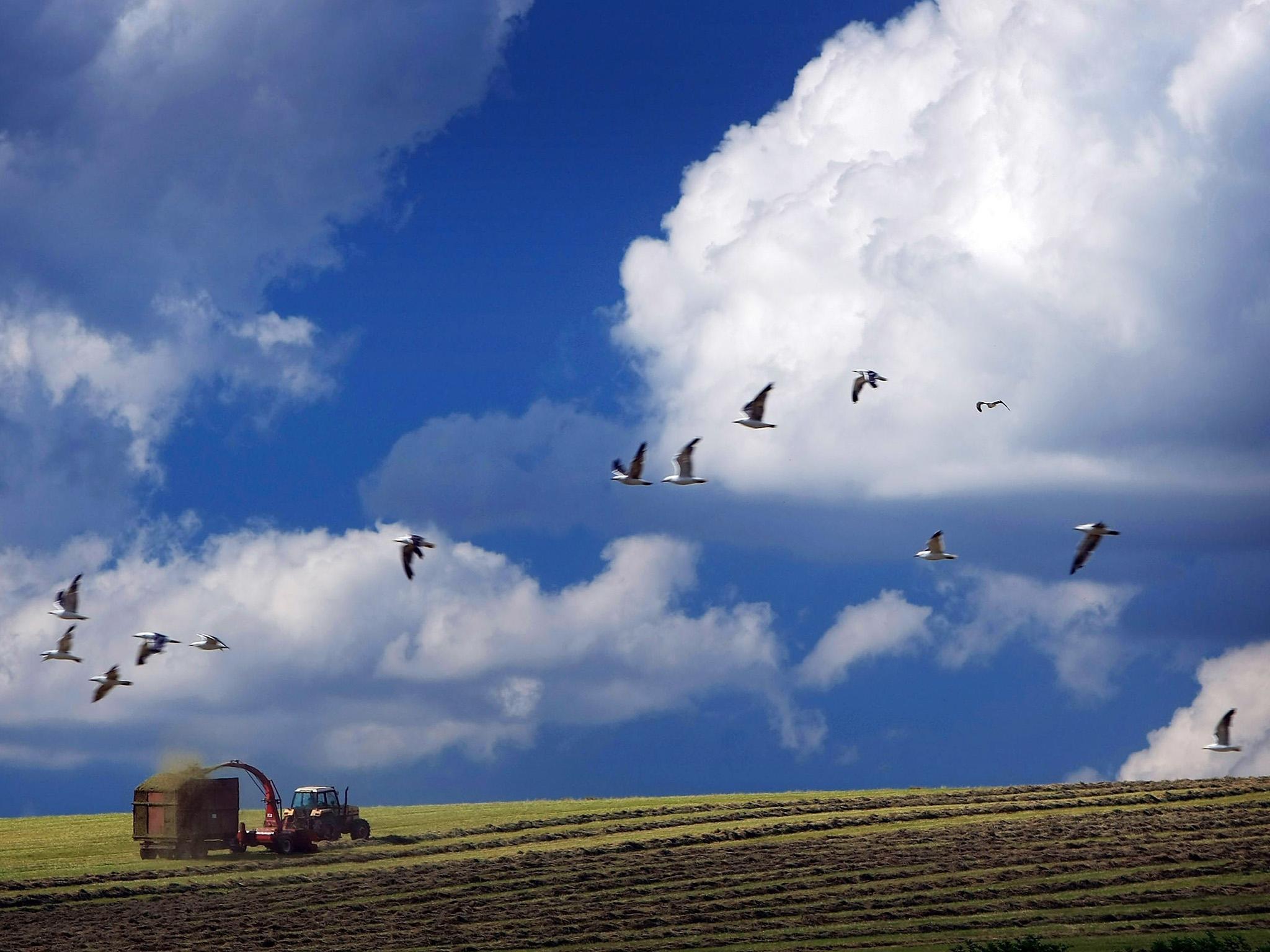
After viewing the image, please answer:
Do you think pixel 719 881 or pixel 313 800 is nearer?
pixel 719 881

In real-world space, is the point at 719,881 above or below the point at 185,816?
below

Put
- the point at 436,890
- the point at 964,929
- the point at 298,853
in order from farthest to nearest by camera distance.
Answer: the point at 298,853 < the point at 436,890 < the point at 964,929

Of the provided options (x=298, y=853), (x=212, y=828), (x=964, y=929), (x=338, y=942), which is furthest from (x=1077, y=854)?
(x=212, y=828)

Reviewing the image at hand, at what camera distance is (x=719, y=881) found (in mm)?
44656

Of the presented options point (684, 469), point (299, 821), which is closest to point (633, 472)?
point (684, 469)

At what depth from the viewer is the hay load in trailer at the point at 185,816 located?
55656 millimetres

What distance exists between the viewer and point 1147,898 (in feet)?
128

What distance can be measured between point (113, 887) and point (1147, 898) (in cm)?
3266

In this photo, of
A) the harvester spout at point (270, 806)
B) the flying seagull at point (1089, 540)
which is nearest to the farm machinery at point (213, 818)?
the harvester spout at point (270, 806)

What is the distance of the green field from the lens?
122 ft

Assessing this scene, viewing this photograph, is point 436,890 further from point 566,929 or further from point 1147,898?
point 1147,898

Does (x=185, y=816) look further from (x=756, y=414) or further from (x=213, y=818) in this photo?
(x=756, y=414)

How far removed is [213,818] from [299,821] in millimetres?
3516

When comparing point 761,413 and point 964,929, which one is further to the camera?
point 761,413
